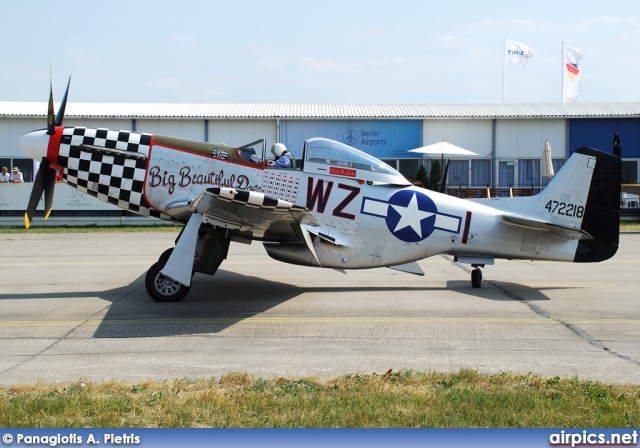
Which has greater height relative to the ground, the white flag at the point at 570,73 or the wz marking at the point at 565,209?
the white flag at the point at 570,73

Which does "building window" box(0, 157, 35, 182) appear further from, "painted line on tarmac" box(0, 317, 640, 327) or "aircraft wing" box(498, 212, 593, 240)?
"aircraft wing" box(498, 212, 593, 240)

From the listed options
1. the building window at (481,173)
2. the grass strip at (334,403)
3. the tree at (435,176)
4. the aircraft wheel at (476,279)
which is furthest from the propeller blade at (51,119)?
the building window at (481,173)

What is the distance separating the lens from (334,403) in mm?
4992

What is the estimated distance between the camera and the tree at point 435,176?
90.1 ft

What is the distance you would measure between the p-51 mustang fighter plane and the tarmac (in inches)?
27.5

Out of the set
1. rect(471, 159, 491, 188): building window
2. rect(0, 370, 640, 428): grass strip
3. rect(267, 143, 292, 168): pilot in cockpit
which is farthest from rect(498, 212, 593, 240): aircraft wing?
rect(471, 159, 491, 188): building window

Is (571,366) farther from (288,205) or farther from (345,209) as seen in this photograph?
(345,209)

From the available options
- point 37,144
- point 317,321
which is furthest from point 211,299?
point 37,144

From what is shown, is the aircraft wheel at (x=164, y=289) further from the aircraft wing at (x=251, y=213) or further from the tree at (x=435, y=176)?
the tree at (x=435, y=176)

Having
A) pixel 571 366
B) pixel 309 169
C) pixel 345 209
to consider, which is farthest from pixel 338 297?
pixel 571 366

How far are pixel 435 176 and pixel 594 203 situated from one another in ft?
57.9

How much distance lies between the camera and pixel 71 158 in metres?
9.80

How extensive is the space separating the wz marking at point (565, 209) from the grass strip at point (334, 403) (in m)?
5.29

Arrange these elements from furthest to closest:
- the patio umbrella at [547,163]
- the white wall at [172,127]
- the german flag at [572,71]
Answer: the german flag at [572,71], the white wall at [172,127], the patio umbrella at [547,163]
